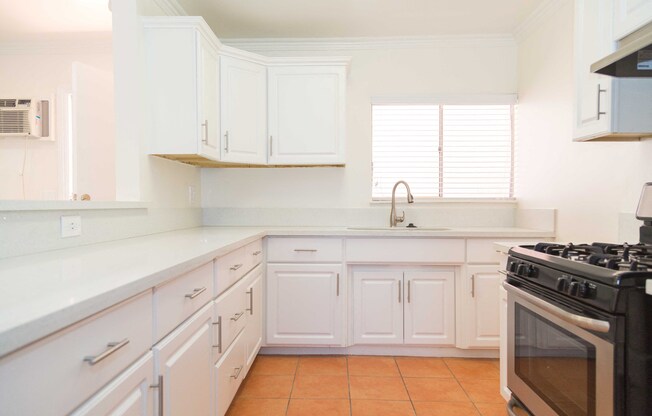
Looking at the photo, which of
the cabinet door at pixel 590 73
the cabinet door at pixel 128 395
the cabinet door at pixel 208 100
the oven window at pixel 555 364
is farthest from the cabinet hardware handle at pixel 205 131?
the cabinet door at pixel 590 73

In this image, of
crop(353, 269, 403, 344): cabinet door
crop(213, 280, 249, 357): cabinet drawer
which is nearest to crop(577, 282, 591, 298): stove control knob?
crop(213, 280, 249, 357): cabinet drawer

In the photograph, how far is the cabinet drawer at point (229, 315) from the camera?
61.3 inches

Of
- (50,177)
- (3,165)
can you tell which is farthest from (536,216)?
(3,165)

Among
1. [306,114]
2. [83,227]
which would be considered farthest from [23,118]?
[306,114]

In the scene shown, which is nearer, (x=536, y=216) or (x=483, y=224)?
(x=536, y=216)

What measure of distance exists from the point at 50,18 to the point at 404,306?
11.9 feet

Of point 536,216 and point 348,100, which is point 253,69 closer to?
point 348,100

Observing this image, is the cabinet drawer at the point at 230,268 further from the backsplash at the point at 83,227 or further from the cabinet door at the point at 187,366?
the backsplash at the point at 83,227

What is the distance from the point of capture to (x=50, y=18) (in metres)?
2.87

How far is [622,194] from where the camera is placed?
183 centimetres

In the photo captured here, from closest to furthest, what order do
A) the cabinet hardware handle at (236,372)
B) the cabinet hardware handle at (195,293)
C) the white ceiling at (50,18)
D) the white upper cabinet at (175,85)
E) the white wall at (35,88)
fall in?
the cabinet hardware handle at (195,293) → the cabinet hardware handle at (236,372) → the white upper cabinet at (175,85) → the white ceiling at (50,18) → the white wall at (35,88)

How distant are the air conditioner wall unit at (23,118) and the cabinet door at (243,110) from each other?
202 centimetres

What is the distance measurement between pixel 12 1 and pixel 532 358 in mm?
Answer: 4067

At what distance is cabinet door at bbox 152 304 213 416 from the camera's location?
1066 millimetres
